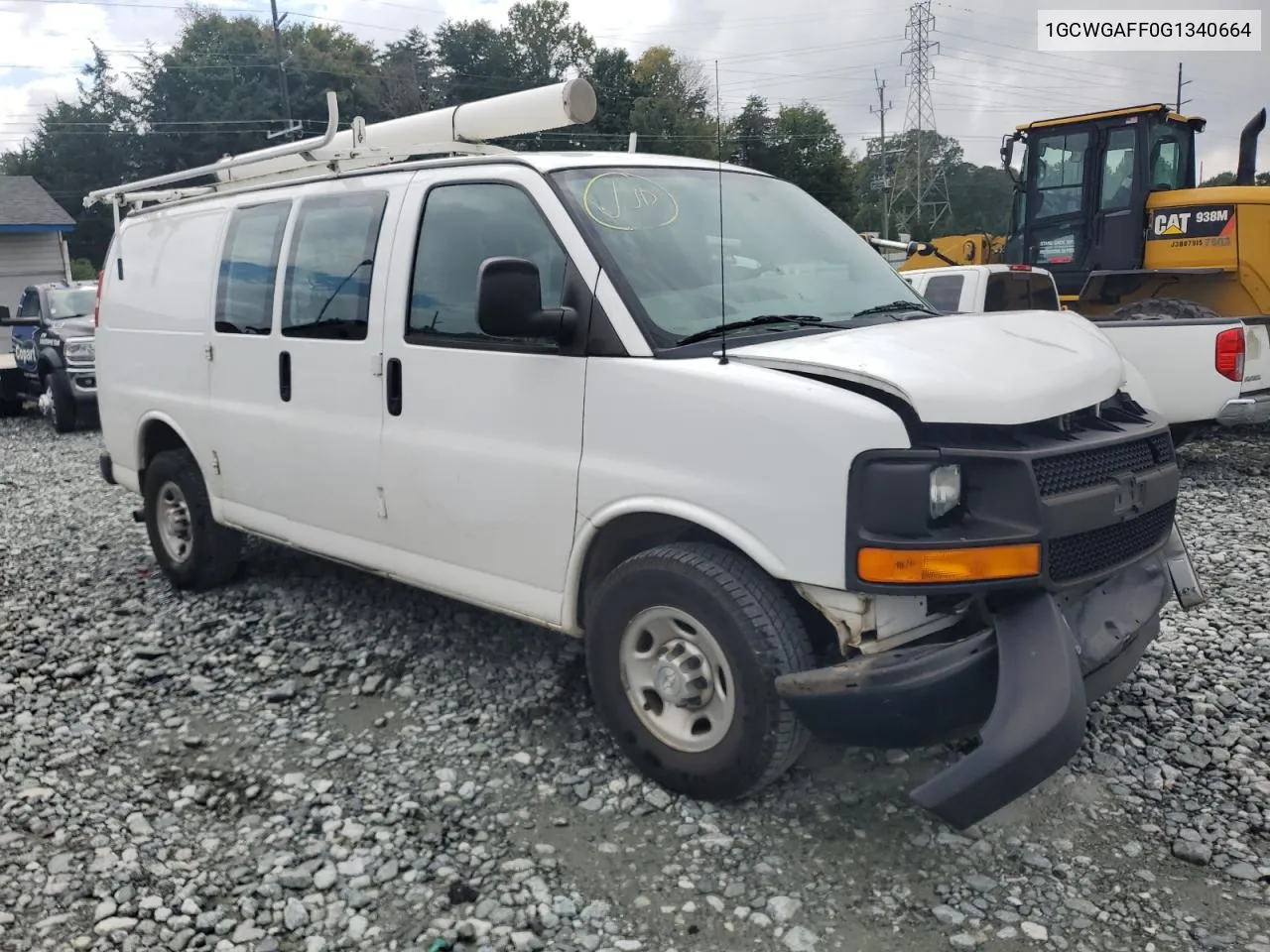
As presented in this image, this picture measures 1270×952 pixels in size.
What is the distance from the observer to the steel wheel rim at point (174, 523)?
19.4 ft

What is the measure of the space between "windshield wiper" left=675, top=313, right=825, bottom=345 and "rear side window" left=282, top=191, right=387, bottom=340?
1.58 meters

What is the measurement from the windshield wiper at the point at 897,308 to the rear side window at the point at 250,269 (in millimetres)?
2765

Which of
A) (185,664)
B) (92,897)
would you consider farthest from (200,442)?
(92,897)

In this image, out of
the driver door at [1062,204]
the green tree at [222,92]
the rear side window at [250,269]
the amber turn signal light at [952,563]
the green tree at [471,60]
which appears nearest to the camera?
the amber turn signal light at [952,563]

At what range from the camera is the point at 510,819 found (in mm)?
3475

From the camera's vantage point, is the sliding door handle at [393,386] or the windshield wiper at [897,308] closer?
the windshield wiper at [897,308]

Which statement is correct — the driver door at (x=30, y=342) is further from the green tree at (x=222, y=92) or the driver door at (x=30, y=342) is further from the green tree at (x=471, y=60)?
the green tree at (x=471, y=60)

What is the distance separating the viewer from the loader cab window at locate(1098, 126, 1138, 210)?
11.1m

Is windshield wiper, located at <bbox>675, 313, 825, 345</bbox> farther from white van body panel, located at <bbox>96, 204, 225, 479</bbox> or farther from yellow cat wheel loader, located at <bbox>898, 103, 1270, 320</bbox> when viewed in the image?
yellow cat wheel loader, located at <bbox>898, 103, 1270, 320</bbox>

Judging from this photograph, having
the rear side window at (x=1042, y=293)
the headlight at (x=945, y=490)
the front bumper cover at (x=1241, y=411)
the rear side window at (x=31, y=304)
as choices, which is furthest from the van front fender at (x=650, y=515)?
the rear side window at (x=31, y=304)

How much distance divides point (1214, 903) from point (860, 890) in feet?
3.23

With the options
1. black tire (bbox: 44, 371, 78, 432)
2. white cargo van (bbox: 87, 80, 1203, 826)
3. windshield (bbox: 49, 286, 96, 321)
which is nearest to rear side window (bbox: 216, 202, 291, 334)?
white cargo van (bbox: 87, 80, 1203, 826)

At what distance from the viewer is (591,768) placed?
3.77m

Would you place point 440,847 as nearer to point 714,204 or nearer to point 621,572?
point 621,572
